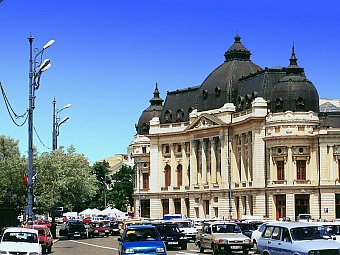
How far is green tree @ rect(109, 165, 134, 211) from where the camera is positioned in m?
154

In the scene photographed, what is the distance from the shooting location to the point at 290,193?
9619 cm

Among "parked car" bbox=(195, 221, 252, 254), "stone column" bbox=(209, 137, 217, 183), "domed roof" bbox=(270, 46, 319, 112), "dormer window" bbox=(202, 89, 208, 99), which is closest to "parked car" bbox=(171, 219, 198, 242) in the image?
"parked car" bbox=(195, 221, 252, 254)

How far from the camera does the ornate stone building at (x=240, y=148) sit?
95.7 m

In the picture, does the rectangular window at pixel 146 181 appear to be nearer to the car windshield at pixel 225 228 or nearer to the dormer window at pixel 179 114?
the dormer window at pixel 179 114

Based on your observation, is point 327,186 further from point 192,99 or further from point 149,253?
point 149,253

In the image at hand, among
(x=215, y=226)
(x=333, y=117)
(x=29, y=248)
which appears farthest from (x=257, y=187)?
(x=29, y=248)

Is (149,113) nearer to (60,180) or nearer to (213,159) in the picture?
(213,159)

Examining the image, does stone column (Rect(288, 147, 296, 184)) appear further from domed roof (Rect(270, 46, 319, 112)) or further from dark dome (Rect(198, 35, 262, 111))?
dark dome (Rect(198, 35, 262, 111))

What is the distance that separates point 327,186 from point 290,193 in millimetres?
4274

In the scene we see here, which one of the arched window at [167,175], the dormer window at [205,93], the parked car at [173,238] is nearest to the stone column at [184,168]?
the arched window at [167,175]

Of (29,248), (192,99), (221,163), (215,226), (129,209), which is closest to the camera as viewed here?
(29,248)

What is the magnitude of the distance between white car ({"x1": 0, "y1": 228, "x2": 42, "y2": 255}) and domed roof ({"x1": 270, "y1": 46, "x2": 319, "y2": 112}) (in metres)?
66.5

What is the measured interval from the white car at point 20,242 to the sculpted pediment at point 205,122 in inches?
3070

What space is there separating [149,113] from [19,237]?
103 m
